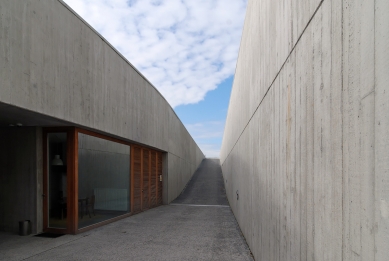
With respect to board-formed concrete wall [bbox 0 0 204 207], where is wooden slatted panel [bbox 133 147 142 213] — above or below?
below

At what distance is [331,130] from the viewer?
2148mm

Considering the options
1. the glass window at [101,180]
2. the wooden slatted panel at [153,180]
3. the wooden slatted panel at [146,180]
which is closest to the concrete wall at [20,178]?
the glass window at [101,180]

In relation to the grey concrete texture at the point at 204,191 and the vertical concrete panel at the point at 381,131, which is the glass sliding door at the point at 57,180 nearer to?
the vertical concrete panel at the point at 381,131

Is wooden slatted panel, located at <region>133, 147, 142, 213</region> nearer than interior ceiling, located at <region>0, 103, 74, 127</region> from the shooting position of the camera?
No

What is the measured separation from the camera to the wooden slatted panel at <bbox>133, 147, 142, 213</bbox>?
1307 cm

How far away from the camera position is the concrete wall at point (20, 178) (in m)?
7.97

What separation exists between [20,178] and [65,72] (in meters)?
3.24

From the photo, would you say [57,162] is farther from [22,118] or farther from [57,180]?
[22,118]

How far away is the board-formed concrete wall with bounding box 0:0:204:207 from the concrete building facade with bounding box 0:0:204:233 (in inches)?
0.7

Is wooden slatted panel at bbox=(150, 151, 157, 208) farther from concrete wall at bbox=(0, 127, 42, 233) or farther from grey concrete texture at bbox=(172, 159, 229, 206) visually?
concrete wall at bbox=(0, 127, 42, 233)

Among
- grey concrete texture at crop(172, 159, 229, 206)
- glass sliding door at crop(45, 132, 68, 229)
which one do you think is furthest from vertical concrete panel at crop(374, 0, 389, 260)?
grey concrete texture at crop(172, 159, 229, 206)

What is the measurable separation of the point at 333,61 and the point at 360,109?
1.77 ft

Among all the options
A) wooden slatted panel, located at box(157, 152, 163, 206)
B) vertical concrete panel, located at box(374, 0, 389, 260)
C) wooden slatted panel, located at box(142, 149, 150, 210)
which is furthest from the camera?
wooden slatted panel, located at box(157, 152, 163, 206)

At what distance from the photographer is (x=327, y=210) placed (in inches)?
86.2
